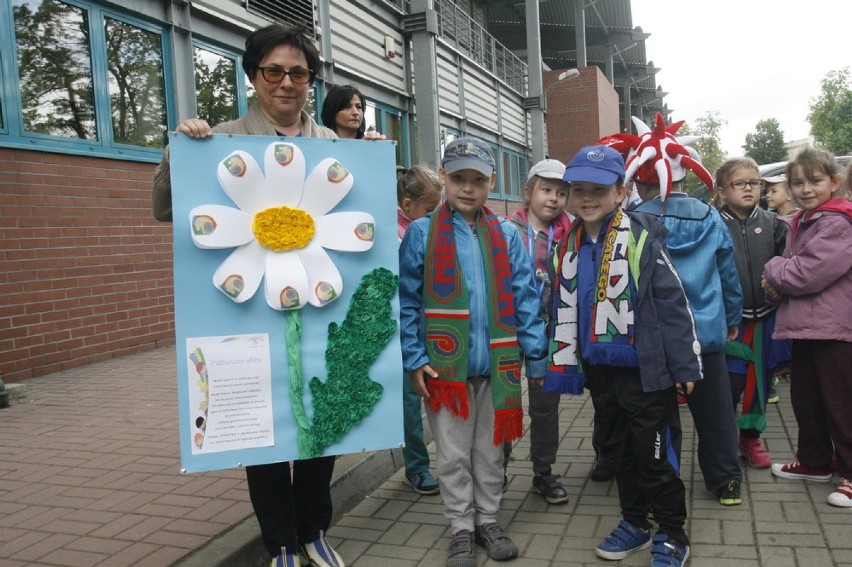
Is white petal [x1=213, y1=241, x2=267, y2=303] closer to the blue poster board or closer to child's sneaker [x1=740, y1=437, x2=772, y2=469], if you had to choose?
the blue poster board

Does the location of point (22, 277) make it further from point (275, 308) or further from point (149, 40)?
point (275, 308)

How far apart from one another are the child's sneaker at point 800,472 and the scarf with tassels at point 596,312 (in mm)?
1605

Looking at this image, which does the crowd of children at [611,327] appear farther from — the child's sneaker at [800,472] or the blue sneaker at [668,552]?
the child's sneaker at [800,472]

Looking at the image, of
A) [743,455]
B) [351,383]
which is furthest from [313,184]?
[743,455]

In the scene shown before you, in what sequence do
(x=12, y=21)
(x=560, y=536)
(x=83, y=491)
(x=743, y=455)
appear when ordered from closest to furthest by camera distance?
(x=560, y=536), (x=83, y=491), (x=743, y=455), (x=12, y=21)

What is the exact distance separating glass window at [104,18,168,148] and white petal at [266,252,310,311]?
227 inches

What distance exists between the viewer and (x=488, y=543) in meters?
3.25

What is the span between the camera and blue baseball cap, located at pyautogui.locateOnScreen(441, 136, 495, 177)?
317 centimetres

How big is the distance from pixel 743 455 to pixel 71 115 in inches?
258

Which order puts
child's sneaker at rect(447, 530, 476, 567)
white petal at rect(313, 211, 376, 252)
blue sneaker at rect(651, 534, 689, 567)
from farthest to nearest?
child's sneaker at rect(447, 530, 476, 567) → blue sneaker at rect(651, 534, 689, 567) → white petal at rect(313, 211, 376, 252)

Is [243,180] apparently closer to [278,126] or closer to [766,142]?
[278,126]

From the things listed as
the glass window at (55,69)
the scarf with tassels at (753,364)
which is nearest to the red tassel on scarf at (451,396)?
the scarf with tassels at (753,364)

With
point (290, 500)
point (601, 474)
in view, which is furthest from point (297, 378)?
point (601, 474)

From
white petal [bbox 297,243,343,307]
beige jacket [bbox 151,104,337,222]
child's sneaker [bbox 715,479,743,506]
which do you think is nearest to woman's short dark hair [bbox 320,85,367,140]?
beige jacket [bbox 151,104,337,222]
